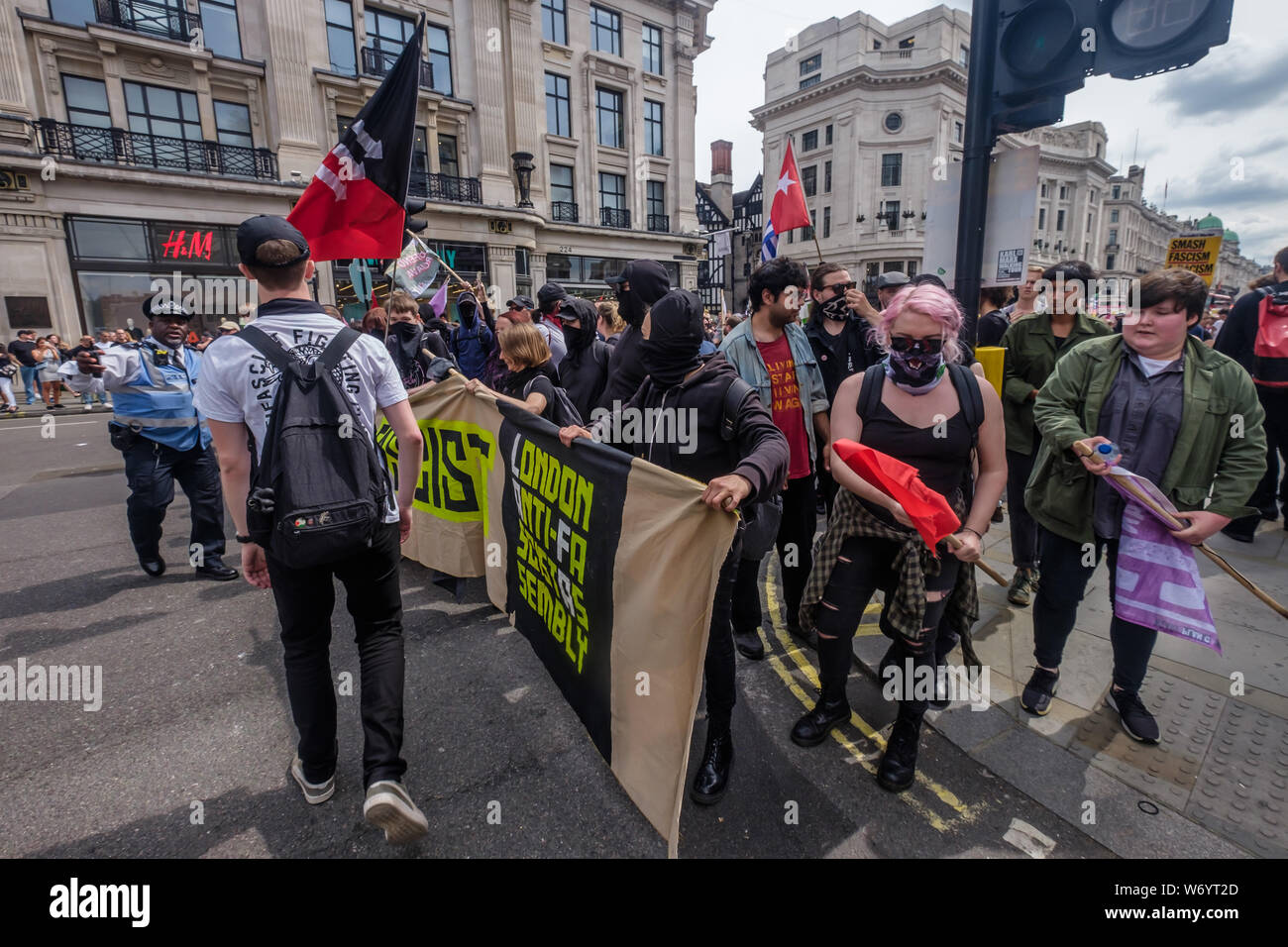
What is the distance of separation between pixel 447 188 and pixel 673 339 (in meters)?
27.1

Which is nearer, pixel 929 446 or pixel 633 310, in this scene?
pixel 929 446

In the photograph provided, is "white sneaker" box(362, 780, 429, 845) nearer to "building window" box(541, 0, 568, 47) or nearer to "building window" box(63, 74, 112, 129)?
"building window" box(63, 74, 112, 129)

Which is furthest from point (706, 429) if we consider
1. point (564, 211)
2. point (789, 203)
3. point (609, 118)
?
point (609, 118)

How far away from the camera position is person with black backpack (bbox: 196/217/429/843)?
2115mm

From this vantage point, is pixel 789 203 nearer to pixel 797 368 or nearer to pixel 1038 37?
pixel 1038 37

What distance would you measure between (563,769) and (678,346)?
1904 mm

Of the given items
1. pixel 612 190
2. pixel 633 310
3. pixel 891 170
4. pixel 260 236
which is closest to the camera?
pixel 260 236

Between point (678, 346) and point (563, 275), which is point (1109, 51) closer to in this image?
point (678, 346)

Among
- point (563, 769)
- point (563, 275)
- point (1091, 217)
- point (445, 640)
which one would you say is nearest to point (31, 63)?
point (563, 275)

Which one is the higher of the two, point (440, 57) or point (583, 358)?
point (440, 57)

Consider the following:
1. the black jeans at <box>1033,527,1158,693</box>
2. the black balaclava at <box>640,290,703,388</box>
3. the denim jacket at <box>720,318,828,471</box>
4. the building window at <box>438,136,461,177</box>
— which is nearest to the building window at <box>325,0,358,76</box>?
the building window at <box>438,136,461,177</box>

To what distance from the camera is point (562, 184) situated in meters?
30.1

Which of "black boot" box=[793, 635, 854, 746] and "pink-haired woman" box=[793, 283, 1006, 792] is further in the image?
"black boot" box=[793, 635, 854, 746]

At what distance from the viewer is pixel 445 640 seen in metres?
3.87
